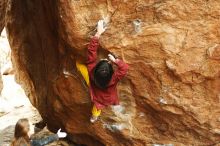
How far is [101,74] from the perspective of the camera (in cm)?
532

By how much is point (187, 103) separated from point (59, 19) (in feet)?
6.79

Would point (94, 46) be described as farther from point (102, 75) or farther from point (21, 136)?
point (21, 136)

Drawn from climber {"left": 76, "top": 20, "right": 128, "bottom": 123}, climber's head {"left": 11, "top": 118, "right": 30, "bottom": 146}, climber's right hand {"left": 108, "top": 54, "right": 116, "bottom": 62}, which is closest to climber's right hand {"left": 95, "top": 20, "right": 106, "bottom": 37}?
climber {"left": 76, "top": 20, "right": 128, "bottom": 123}

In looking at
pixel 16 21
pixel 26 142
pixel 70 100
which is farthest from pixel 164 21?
pixel 16 21

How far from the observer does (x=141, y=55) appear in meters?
5.59

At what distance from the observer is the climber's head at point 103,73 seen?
531cm

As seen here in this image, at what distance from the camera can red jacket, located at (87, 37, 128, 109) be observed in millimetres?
5445

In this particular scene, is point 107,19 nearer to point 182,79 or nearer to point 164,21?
point 164,21

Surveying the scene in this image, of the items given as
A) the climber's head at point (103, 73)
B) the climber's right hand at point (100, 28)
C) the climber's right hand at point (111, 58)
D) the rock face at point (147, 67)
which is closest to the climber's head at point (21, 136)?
the rock face at point (147, 67)

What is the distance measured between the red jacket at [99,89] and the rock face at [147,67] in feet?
0.57

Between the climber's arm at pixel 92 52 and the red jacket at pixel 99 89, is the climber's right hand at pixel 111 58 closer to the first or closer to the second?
the red jacket at pixel 99 89

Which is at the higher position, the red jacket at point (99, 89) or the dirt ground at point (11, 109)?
the red jacket at point (99, 89)

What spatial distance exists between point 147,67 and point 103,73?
67 centimetres

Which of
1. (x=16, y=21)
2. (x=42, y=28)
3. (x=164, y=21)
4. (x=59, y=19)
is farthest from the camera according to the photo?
(x=16, y=21)
